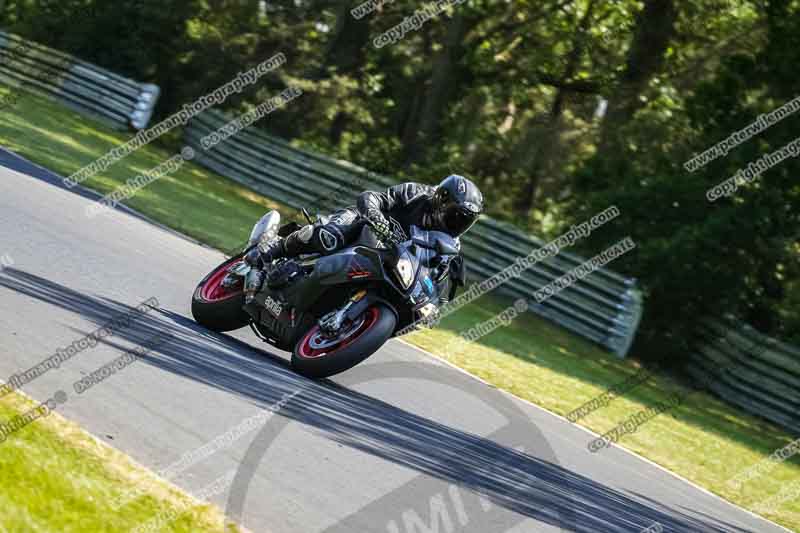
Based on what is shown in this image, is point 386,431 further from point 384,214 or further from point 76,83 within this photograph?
point 76,83

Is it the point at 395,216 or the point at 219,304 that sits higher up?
the point at 395,216

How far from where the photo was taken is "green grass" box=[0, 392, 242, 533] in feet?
15.1

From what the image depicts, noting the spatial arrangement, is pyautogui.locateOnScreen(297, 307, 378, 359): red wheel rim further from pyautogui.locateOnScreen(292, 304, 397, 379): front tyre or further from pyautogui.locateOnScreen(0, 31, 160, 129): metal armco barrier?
pyautogui.locateOnScreen(0, 31, 160, 129): metal armco barrier

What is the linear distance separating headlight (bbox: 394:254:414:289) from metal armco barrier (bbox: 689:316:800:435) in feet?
33.5

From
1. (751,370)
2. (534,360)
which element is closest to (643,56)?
(751,370)

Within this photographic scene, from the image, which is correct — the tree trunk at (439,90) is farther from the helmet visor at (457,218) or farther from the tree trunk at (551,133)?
the helmet visor at (457,218)

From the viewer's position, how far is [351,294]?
882 cm

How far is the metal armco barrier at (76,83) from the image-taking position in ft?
88.3

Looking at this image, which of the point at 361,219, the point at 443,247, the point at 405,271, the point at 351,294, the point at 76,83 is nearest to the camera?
the point at 405,271

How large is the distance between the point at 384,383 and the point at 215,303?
1.67 metres

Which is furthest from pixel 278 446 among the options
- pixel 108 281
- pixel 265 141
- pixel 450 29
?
pixel 450 29

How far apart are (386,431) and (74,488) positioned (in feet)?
11.6

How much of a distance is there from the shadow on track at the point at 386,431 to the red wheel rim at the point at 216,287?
273 millimetres

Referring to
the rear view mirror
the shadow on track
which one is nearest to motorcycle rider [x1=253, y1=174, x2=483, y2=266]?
the rear view mirror
